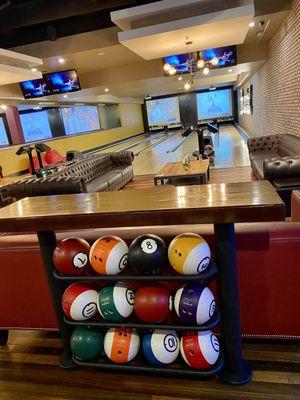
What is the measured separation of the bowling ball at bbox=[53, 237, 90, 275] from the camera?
4.87 ft

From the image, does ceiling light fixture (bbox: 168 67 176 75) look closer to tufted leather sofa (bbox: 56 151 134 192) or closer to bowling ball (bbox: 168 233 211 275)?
tufted leather sofa (bbox: 56 151 134 192)

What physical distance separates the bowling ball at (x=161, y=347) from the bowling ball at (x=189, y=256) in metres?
0.39

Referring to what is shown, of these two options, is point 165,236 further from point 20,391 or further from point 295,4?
point 295,4

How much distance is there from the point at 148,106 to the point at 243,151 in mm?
12318

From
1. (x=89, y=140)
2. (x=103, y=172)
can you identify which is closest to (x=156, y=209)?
(x=103, y=172)

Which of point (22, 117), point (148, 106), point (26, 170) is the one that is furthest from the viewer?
point (148, 106)

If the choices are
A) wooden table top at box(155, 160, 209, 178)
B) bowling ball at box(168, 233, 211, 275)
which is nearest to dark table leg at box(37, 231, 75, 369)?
bowling ball at box(168, 233, 211, 275)

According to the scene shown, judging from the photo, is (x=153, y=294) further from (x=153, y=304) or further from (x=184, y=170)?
(x=184, y=170)

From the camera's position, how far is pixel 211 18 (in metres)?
3.63

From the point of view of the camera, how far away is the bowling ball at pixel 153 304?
1.42 metres

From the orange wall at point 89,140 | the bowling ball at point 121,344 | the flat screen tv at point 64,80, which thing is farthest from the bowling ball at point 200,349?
the orange wall at point 89,140

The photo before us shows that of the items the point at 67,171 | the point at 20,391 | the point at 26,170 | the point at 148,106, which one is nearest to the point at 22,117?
the point at 26,170

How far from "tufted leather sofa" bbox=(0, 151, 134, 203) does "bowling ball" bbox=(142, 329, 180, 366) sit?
8.63 ft

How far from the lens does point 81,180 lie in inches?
154
